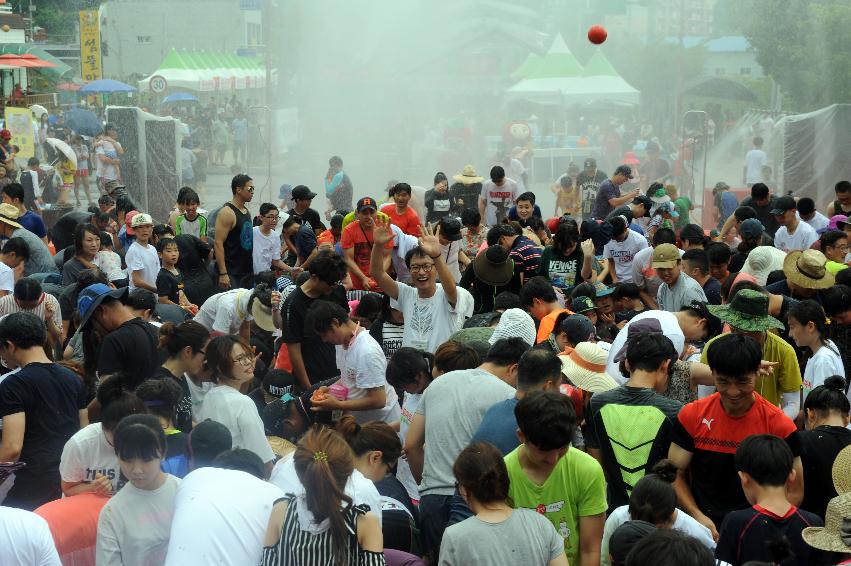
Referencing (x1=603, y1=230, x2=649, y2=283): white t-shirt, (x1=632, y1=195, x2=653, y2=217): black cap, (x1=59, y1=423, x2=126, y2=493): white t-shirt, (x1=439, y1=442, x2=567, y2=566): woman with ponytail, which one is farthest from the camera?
(x1=632, y1=195, x2=653, y2=217): black cap

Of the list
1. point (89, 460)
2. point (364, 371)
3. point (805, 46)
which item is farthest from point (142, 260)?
point (805, 46)

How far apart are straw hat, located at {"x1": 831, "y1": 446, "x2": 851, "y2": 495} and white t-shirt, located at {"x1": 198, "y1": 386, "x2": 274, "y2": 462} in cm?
256

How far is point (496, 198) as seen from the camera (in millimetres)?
12789

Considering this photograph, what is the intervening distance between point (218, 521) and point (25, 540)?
68cm

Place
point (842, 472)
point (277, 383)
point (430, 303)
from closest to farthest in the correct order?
point (842, 472), point (277, 383), point (430, 303)

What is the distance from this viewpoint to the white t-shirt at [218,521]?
12.1 feet

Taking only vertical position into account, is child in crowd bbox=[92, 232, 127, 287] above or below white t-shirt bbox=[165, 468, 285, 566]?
above

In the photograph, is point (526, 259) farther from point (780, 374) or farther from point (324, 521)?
point (324, 521)

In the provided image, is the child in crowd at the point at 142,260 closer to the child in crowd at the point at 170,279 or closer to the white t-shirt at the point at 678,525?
the child in crowd at the point at 170,279

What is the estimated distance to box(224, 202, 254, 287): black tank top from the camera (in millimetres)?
9883

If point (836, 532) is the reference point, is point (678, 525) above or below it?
below

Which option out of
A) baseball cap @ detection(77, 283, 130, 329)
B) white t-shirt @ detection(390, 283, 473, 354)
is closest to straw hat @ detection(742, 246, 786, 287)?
white t-shirt @ detection(390, 283, 473, 354)

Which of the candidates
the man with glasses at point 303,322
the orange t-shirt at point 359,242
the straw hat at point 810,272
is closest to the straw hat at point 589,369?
the man with glasses at point 303,322

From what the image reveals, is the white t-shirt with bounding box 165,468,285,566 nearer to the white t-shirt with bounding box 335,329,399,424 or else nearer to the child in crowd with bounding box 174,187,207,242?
the white t-shirt with bounding box 335,329,399,424
